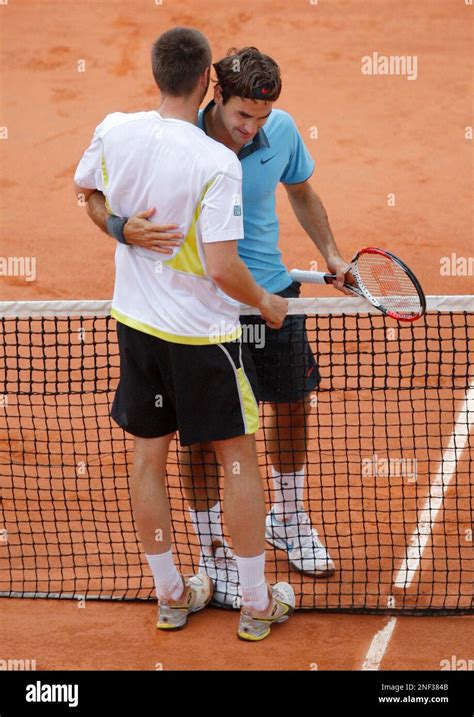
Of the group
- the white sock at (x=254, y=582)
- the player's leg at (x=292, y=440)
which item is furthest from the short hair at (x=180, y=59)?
the white sock at (x=254, y=582)

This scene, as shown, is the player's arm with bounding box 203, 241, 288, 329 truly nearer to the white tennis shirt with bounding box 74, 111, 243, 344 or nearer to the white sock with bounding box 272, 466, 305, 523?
the white tennis shirt with bounding box 74, 111, 243, 344

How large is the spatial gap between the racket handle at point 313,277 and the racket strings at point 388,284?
0.15 metres

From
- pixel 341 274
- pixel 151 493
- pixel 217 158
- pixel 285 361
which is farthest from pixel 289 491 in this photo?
pixel 217 158

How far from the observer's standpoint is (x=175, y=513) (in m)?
5.96

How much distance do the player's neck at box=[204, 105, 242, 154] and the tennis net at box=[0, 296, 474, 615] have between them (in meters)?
0.75

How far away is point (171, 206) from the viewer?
409 centimetres

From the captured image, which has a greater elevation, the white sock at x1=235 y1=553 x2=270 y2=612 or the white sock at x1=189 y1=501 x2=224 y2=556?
the white sock at x1=189 y1=501 x2=224 y2=556

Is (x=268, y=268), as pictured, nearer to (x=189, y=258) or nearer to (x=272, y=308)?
(x=272, y=308)

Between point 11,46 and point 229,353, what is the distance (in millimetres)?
10339

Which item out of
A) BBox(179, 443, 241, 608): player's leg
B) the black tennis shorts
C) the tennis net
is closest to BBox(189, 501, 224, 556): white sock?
BBox(179, 443, 241, 608): player's leg

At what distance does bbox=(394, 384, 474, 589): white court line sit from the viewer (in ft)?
17.5

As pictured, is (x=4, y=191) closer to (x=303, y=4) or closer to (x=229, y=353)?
(x=303, y=4)

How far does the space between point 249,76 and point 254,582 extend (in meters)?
2.12

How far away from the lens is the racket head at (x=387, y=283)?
469cm
